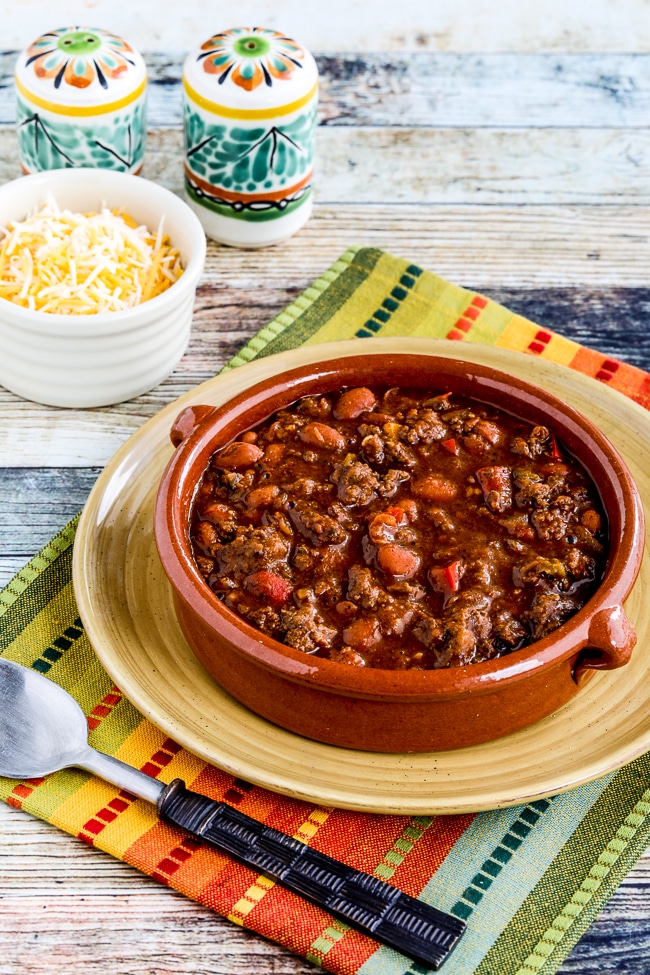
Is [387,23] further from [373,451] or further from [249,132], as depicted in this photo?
[373,451]

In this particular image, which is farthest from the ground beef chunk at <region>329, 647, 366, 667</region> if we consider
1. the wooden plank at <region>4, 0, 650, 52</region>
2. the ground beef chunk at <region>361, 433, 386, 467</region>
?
the wooden plank at <region>4, 0, 650, 52</region>

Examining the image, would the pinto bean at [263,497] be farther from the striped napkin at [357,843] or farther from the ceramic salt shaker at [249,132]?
the ceramic salt shaker at [249,132]

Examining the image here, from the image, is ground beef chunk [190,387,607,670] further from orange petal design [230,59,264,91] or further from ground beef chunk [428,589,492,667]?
orange petal design [230,59,264,91]

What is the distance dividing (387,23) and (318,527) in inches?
148

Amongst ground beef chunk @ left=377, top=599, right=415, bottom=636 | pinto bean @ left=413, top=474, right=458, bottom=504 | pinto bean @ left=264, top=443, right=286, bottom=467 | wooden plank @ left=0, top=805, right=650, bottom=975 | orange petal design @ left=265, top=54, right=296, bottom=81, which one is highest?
orange petal design @ left=265, top=54, right=296, bottom=81

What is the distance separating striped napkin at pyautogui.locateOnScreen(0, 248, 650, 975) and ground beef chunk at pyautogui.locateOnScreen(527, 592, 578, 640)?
1.38 ft

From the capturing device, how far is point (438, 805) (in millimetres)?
2504

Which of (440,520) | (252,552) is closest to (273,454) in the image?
(252,552)

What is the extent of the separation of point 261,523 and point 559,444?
2.69ft

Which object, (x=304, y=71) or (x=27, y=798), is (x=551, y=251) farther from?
(x=27, y=798)

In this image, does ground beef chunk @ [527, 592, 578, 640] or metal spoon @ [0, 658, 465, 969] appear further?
ground beef chunk @ [527, 592, 578, 640]

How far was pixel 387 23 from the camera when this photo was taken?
576 centimetres

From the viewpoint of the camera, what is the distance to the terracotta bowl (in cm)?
249

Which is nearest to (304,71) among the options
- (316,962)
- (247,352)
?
(247,352)
